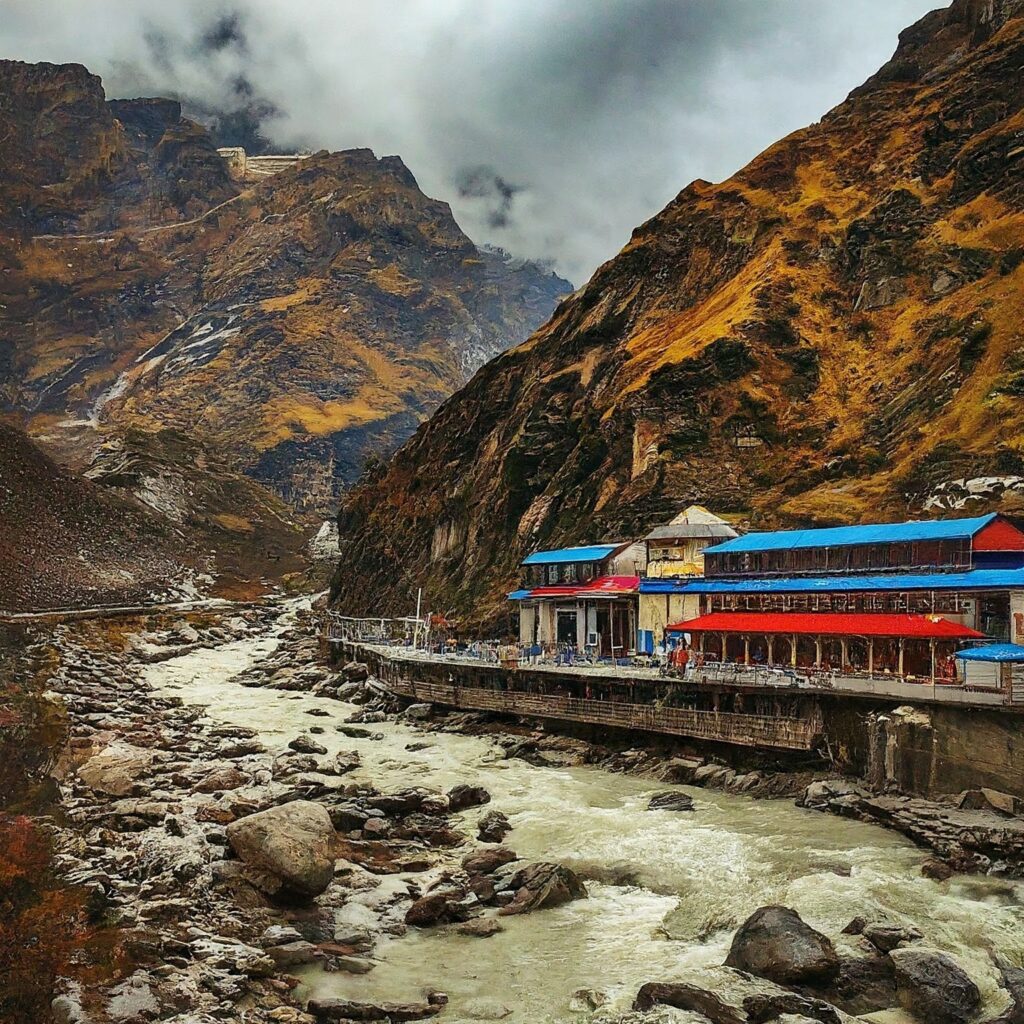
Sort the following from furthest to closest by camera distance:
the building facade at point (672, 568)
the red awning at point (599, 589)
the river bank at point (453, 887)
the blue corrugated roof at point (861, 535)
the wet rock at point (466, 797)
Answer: the red awning at point (599, 589), the building facade at point (672, 568), the blue corrugated roof at point (861, 535), the wet rock at point (466, 797), the river bank at point (453, 887)

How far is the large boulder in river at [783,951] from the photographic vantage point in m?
20.8

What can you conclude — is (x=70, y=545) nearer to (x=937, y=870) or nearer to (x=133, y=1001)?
(x=133, y=1001)

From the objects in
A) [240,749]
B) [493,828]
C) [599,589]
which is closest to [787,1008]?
[493,828]

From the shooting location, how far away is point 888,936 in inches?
886

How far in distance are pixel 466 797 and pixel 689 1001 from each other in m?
21.4

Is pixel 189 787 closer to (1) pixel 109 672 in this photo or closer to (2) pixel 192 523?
(1) pixel 109 672

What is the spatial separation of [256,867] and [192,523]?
598 feet

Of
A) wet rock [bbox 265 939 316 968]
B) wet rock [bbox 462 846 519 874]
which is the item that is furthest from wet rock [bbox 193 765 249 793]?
wet rock [bbox 265 939 316 968]

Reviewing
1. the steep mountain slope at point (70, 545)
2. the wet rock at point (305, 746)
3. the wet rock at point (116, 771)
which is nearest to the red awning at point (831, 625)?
the wet rock at point (305, 746)

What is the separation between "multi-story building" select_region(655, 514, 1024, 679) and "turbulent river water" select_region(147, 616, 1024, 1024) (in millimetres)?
12406

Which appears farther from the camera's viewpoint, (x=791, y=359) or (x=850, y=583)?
(x=791, y=359)

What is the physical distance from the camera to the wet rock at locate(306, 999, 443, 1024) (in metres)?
19.7

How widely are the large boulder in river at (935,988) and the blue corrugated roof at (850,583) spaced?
27.4 meters

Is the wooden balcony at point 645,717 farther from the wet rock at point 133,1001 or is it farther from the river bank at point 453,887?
the wet rock at point 133,1001
